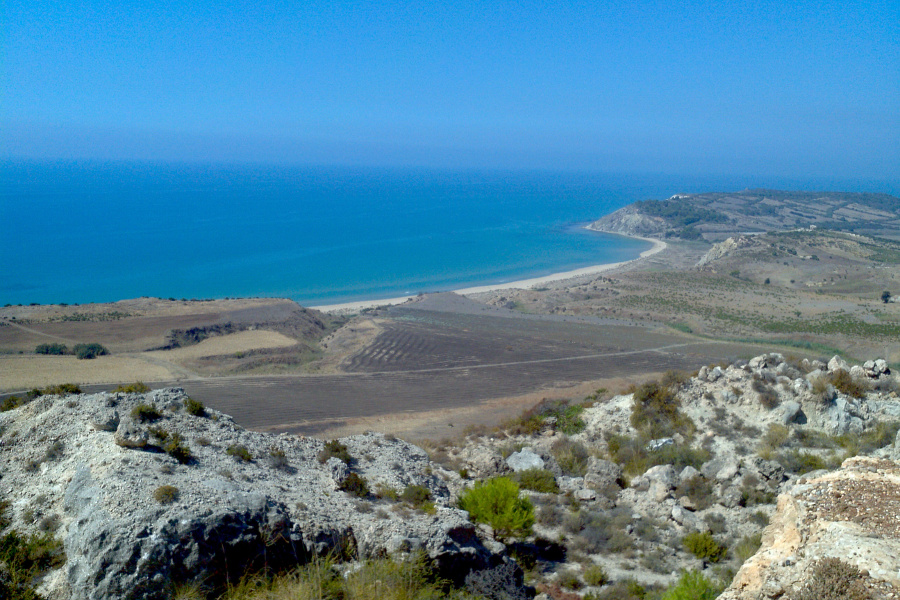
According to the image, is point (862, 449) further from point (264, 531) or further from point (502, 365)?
point (502, 365)

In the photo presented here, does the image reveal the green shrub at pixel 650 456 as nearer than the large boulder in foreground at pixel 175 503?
No

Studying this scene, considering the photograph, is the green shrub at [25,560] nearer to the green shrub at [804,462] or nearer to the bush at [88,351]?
the green shrub at [804,462]

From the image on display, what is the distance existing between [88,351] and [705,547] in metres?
34.5

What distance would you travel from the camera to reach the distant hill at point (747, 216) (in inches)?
4425

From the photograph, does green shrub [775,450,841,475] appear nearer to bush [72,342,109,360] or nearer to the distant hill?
bush [72,342,109,360]

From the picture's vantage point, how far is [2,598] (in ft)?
24.3

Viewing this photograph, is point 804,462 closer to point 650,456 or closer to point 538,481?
point 650,456

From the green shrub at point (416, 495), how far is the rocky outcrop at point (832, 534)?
21.7ft

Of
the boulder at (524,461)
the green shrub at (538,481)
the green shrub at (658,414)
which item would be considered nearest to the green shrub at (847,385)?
the green shrub at (658,414)

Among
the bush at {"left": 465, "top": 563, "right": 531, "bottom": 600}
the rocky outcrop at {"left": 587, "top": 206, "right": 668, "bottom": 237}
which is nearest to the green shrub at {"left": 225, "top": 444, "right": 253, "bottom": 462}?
the bush at {"left": 465, "top": 563, "right": 531, "bottom": 600}

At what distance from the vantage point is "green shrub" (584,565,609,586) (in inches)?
421

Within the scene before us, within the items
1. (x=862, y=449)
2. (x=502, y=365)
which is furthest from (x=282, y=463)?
(x=502, y=365)

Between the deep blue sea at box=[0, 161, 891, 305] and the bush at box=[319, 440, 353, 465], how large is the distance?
48705mm

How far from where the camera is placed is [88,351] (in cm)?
3306
